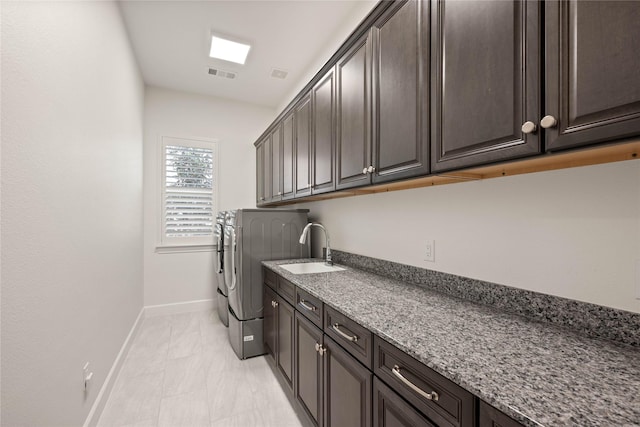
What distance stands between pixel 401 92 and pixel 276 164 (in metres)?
2.07

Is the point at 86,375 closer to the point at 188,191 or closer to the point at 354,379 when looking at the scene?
the point at 354,379

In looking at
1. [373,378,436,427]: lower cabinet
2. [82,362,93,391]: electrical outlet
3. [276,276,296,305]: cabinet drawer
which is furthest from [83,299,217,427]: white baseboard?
[373,378,436,427]: lower cabinet

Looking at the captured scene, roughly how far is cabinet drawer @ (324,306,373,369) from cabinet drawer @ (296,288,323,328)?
82mm

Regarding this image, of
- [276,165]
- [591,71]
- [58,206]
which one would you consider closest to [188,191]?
[276,165]

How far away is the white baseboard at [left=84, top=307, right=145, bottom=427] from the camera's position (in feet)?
5.59

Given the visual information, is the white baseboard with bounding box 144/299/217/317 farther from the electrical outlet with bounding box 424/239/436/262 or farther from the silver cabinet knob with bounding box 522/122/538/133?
the silver cabinet knob with bounding box 522/122/538/133

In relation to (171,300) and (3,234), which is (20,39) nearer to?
(3,234)

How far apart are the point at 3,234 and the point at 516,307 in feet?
6.21

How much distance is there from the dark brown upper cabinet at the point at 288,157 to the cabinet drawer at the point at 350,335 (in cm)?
156

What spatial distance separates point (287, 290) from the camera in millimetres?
2018

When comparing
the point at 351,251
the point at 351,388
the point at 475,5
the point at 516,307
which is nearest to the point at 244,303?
the point at 351,251

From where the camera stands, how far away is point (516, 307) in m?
1.16

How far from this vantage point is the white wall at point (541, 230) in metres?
0.90

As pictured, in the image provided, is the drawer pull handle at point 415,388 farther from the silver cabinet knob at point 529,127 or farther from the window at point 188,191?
the window at point 188,191
